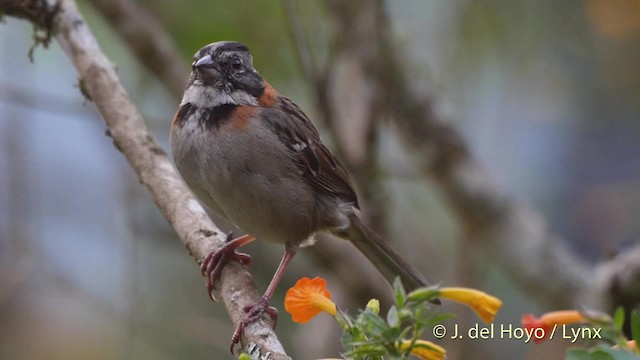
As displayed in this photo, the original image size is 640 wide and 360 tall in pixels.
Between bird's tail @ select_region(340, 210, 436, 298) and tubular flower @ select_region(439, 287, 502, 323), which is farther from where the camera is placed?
bird's tail @ select_region(340, 210, 436, 298)

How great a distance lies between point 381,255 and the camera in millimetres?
4172

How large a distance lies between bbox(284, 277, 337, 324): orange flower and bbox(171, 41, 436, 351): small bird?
117 centimetres

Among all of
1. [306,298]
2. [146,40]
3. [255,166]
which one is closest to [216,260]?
[255,166]

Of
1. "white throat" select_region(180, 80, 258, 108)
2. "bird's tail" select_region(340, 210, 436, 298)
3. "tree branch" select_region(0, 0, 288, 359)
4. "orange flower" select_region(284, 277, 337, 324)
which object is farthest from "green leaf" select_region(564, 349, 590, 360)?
"white throat" select_region(180, 80, 258, 108)

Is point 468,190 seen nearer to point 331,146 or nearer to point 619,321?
point 331,146

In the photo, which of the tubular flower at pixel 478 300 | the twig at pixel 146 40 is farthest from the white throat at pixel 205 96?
the tubular flower at pixel 478 300

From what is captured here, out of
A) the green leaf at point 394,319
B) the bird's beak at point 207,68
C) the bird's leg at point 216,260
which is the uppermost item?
the bird's beak at point 207,68

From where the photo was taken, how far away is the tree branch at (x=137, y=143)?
11.2ft

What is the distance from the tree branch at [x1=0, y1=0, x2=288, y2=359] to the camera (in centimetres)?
343

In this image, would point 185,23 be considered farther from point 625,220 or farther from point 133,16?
point 625,220

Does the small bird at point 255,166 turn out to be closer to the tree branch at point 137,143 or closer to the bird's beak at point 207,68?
the bird's beak at point 207,68

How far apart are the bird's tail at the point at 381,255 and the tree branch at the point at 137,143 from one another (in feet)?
2.84

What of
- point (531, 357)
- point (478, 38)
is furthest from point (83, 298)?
point (478, 38)

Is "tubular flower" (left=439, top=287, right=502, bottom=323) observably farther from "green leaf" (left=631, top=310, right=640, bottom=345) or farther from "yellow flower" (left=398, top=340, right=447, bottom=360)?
"green leaf" (left=631, top=310, right=640, bottom=345)
